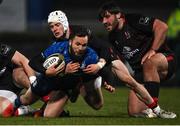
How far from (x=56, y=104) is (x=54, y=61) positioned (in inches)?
33.6

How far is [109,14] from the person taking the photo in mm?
12898

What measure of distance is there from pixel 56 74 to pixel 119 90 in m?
8.74

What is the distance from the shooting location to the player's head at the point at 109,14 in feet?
42.2

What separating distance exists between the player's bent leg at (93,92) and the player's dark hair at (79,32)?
0.88 meters

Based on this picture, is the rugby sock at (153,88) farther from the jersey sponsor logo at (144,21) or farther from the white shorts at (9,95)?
the white shorts at (9,95)

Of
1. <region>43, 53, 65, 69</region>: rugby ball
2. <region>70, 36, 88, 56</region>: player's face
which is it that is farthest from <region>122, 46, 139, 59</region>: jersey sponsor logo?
<region>43, 53, 65, 69</region>: rugby ball

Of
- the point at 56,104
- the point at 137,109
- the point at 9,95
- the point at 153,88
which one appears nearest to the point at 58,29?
the point at 56,104

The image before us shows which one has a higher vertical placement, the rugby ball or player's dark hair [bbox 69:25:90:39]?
player's dark hair [bbox 69:25:90:39]

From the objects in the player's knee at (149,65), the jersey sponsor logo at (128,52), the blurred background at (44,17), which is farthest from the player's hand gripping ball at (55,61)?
the blurred background at (44,17)

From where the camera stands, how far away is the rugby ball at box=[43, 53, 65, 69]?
11984mm

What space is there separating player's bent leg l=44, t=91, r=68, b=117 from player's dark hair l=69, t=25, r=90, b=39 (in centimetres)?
91

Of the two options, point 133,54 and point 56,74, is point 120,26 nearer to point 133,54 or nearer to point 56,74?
point 133,54

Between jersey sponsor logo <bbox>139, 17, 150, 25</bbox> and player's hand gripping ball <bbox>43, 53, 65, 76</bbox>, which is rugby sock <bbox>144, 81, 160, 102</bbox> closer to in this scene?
jersey sponsor logo <bbox>139, 17, 150, 25</bbox>

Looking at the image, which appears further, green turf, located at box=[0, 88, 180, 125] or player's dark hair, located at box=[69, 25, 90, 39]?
player's dark hair, located at box=[69, 25, 90, 39]
